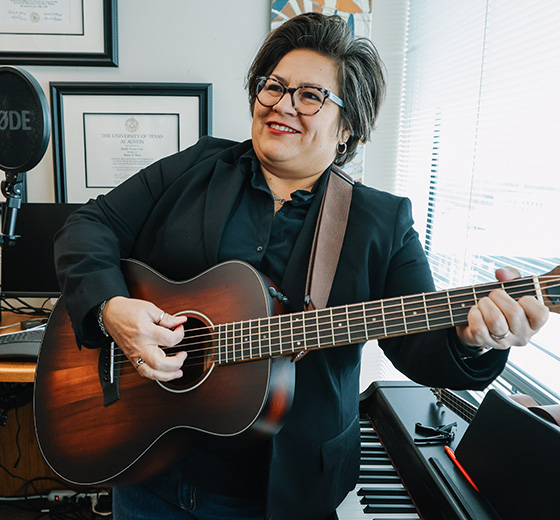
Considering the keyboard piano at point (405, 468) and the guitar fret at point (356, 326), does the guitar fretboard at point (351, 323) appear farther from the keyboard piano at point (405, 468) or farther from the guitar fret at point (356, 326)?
the keyboard piano at point (405, 468)

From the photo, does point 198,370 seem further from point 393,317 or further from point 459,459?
point 459,459

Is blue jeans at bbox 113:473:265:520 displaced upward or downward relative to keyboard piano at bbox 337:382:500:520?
downward

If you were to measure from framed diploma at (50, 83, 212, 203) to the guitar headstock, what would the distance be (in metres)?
1.63

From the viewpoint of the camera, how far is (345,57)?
44.0 inches

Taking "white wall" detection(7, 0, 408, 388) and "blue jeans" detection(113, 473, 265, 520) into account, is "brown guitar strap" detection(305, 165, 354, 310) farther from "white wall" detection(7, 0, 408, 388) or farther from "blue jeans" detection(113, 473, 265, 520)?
"white wall" detection(7, 0, 408, 388)

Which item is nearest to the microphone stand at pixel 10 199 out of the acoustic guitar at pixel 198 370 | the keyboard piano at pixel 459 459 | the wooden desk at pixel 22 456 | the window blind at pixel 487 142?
the acoustic guitar at pixel 198 370

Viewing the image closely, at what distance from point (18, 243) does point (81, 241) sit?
3.54 ft

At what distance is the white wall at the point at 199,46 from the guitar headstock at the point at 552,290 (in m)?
1.61

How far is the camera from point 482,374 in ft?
2.82

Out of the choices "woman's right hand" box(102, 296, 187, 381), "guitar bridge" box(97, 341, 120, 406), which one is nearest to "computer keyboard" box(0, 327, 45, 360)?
"guitar bridge" box(97, 341, 120, 406)

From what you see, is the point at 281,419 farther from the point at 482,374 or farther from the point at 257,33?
the point at 257,33

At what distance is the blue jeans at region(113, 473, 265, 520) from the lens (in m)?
1.04

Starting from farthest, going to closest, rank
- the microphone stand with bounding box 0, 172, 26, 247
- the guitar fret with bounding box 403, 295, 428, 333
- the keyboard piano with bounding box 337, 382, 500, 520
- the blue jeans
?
the microphone stand with bounding box 0, 172, 26, 247 < the blue jeans < the keyboard piano with bounding box 337, 382, 500, 520 < the guitar fret with bounding box 403, 295, 428, 333

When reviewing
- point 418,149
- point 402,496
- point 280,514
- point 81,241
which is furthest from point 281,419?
point 418,149
